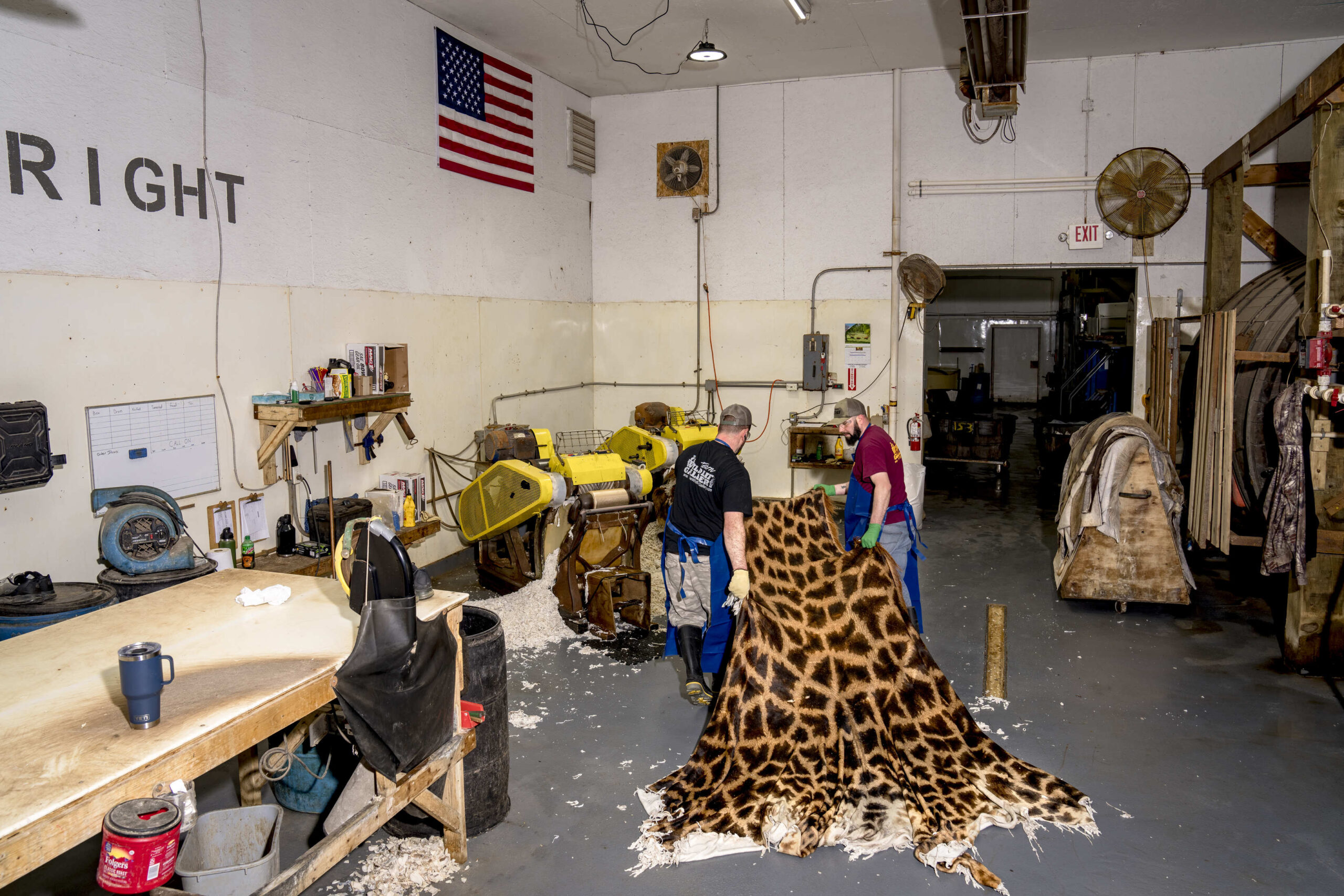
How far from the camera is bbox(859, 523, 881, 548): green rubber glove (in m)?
5.20

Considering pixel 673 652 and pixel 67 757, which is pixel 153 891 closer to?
pixel 67 757

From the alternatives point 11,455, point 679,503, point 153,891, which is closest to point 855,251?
point 679,503

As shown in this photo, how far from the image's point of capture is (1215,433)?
6.30 meters

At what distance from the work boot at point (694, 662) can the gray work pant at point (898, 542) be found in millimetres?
1320

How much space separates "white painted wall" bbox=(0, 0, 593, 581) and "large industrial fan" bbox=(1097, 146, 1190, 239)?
19.0 feet

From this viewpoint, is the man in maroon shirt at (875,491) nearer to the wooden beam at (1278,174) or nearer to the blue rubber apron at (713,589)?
the blue rubber apron at (713,589)

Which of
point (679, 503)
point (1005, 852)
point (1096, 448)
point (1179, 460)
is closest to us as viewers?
point (1005, 852)

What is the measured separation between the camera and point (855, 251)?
31.6ft

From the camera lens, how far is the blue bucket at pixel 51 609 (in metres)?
3.72

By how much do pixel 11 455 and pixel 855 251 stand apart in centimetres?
779

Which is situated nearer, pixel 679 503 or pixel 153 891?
pixel 153 891

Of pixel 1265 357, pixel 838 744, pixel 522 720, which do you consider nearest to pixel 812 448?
pixel 1265 357

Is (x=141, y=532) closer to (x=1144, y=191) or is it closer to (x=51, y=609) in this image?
(x=51, y=609)

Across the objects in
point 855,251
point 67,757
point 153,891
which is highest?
point 855,251
